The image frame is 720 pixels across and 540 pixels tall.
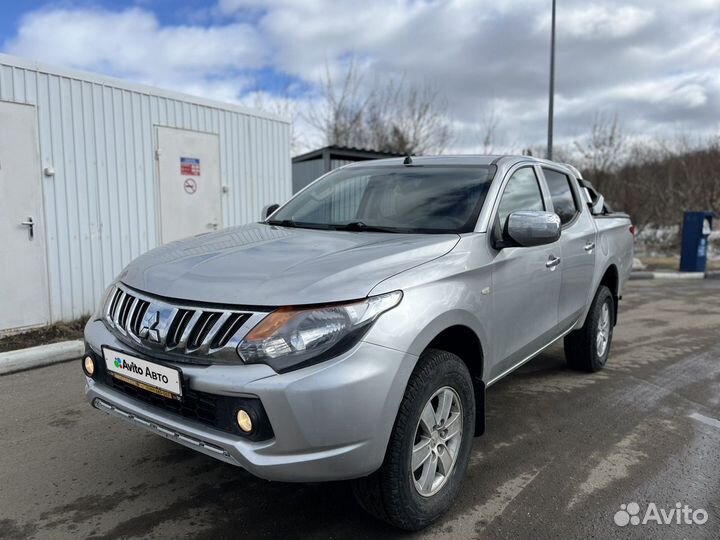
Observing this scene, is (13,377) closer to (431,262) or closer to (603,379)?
(431,262)

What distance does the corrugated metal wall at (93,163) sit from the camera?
244 inches

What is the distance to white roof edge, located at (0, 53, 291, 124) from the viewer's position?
5883mm

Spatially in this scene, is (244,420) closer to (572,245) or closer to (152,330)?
(152,330)

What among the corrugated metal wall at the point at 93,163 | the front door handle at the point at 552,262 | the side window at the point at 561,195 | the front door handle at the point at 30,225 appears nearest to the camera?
the front door handle at the point at 552,262

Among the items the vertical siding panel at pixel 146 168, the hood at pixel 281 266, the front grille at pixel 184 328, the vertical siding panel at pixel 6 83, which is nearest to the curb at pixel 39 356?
the vertical siding panel at pixel 146 168

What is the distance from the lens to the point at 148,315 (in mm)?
2412

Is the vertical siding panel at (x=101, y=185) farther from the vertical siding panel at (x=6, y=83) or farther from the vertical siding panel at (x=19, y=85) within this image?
the vertical siding panel at (x=6, y=83)

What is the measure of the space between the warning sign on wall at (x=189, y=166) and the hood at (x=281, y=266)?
4.87 meters

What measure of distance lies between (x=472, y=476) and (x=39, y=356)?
13.8 ft

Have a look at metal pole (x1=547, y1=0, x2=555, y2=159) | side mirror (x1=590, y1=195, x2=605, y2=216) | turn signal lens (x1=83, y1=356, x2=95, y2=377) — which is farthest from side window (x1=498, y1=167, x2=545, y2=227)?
metal pole (x1=547, y1=0, x2=555, y2=159)

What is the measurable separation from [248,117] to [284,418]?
7.23 m

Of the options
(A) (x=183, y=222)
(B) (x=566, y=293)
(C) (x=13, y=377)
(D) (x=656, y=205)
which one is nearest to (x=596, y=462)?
Result: (B) (x=566, y=293)

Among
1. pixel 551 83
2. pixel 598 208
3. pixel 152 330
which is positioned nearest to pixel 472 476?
pixel 152 330

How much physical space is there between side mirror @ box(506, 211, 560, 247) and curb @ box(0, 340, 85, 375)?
13.0ft
